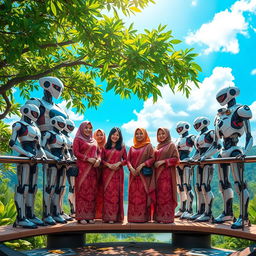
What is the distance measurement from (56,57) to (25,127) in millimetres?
5271

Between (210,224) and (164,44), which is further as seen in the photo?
(164,44)

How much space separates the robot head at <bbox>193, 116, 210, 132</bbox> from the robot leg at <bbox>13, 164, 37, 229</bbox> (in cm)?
311

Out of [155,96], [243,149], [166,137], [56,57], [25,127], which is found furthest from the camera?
[56,57]

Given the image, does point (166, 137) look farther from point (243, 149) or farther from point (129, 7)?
point (129, 7)

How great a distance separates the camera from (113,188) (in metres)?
5.73

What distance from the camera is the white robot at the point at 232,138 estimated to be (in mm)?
5118

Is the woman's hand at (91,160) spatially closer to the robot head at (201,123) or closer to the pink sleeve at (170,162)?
the pink sleeve at (170,162)

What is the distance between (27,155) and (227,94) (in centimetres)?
328

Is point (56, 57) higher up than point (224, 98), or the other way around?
point (56, 57)

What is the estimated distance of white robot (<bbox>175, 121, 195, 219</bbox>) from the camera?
670cm

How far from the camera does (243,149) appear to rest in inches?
198

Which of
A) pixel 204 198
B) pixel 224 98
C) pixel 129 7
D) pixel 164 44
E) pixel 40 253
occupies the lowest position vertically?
pixel 40 253

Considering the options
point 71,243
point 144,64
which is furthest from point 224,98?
point 71,243

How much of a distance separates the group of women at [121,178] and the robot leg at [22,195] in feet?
2.72
